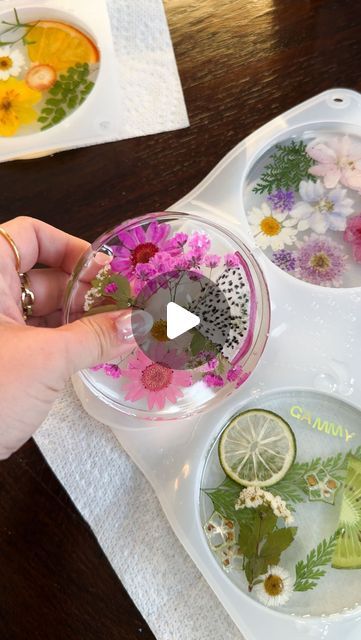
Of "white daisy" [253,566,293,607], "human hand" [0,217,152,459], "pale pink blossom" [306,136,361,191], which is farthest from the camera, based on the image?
"pale pink blossom" [306,136,361,191]

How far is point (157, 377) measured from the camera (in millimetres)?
604

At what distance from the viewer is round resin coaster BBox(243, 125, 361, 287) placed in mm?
638

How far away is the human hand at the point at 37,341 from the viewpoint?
1.47ft

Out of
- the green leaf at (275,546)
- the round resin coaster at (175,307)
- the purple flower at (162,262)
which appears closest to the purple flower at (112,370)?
the round resin coaster at (175,307)

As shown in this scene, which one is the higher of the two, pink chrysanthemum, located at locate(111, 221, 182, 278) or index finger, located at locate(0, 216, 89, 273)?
index finger, located at locate(0, 216, 89, 273)

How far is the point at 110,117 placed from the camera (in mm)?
706

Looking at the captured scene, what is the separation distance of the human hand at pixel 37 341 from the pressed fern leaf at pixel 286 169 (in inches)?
8.3

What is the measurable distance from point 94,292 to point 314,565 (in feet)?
1.08

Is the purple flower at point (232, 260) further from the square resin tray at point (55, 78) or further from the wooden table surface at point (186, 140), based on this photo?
the square resin tray at point (55, 78)

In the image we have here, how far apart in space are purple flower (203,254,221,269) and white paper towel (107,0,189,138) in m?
0.18

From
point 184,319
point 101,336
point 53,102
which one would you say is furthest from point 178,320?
point 53,102

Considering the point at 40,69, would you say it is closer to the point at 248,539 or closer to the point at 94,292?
the point at 94,292

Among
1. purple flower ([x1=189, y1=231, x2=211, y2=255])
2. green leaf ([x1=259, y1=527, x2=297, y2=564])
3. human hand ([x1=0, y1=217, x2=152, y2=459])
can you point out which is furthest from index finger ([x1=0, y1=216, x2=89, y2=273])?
green leaf ([x1=259, y1=527, x2=297, y2=564])

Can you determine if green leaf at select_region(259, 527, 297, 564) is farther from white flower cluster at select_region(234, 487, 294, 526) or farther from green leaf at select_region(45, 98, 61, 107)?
green leaf at select_region(45, 98, 61, 107)
